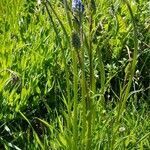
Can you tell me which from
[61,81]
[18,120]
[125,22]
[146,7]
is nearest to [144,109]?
[61,81]

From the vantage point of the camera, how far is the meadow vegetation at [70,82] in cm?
107

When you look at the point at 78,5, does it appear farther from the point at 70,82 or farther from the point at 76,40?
the point at 70,82

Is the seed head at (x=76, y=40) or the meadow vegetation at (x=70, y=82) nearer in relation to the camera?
the seed head at (x=76, y=40)

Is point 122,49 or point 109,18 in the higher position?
point 109,18

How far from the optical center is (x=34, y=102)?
1461 millimetres

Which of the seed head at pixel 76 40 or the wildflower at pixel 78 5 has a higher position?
the wildflower at pixel 78 5

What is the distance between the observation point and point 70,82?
1.31m

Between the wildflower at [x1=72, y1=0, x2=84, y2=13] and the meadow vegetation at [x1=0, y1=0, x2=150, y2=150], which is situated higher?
the wildflower at [x1=72, y1=0, x2=84, y2=13]

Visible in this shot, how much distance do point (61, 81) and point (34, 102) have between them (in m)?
0.16

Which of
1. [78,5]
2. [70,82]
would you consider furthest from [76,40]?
[70,82]

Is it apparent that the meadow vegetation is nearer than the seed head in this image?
No

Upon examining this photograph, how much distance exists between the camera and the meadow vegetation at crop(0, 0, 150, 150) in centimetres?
107

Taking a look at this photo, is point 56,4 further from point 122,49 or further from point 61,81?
point 61,81

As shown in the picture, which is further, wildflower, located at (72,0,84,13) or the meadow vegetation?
the meadow vegetation
